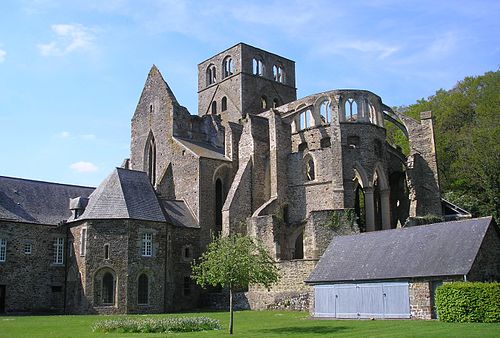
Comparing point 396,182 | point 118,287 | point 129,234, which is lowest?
point 118,287

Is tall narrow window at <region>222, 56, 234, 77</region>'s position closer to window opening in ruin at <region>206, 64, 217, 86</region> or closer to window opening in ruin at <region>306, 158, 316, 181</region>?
window opening in ruin at <region>206, 64, 217, 86</region>

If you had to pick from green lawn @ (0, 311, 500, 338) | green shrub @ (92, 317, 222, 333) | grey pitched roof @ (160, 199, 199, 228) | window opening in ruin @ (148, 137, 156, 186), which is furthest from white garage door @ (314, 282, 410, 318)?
window opening in ruin @ (148, 137, 156, 186)

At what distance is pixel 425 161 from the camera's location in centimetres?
3900

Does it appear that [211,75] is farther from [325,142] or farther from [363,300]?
[363,300]

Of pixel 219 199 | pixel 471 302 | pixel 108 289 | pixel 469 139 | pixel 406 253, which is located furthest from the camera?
pixel 469 139

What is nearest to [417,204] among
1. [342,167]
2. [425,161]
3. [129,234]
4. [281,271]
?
[425,161]

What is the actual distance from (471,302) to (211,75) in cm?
3928

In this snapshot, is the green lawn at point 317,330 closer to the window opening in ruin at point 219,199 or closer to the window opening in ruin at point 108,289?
the window opening in ruin at point 108,289

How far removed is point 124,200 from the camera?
1358 inches

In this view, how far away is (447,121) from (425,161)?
14780 millimetres

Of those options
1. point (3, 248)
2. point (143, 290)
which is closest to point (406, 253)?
point (143, 290)

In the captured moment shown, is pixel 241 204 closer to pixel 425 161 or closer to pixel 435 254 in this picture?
pixel 425 161

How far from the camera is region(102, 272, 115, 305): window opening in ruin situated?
1294 inches

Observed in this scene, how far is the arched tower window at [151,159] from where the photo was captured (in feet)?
149
